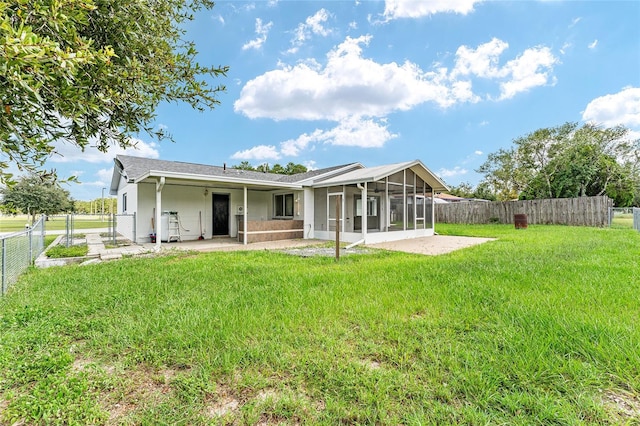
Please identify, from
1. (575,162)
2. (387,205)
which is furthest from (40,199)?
(575,162)

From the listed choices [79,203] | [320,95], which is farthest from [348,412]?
[79,203]

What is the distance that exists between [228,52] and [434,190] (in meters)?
11.1

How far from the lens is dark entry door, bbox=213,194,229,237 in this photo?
12.8 m

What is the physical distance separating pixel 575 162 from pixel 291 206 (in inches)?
803

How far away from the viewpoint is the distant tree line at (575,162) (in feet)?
63.5

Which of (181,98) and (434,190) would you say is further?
(434,190)

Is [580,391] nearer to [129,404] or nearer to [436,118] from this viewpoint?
[129,404]

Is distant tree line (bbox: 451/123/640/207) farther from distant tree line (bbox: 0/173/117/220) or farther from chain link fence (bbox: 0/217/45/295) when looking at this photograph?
chain link fence (bbox: 0/217/45/295)

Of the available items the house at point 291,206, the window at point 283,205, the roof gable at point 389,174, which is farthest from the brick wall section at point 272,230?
the roof gable at point 389,174

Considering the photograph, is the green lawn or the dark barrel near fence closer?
the dark barrel near fence

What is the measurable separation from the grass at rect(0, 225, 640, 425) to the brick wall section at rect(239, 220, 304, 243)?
645 centimetres

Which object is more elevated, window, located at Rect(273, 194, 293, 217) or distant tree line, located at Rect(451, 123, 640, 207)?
distant tree line, located at Rect(451, 123, 640, 207)

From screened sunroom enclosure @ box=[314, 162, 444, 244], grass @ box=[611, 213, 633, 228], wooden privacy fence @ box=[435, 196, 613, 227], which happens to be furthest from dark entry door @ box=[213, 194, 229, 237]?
grass @ box=[611, 213, 633, 228]

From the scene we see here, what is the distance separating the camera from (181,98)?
2.88 metres
